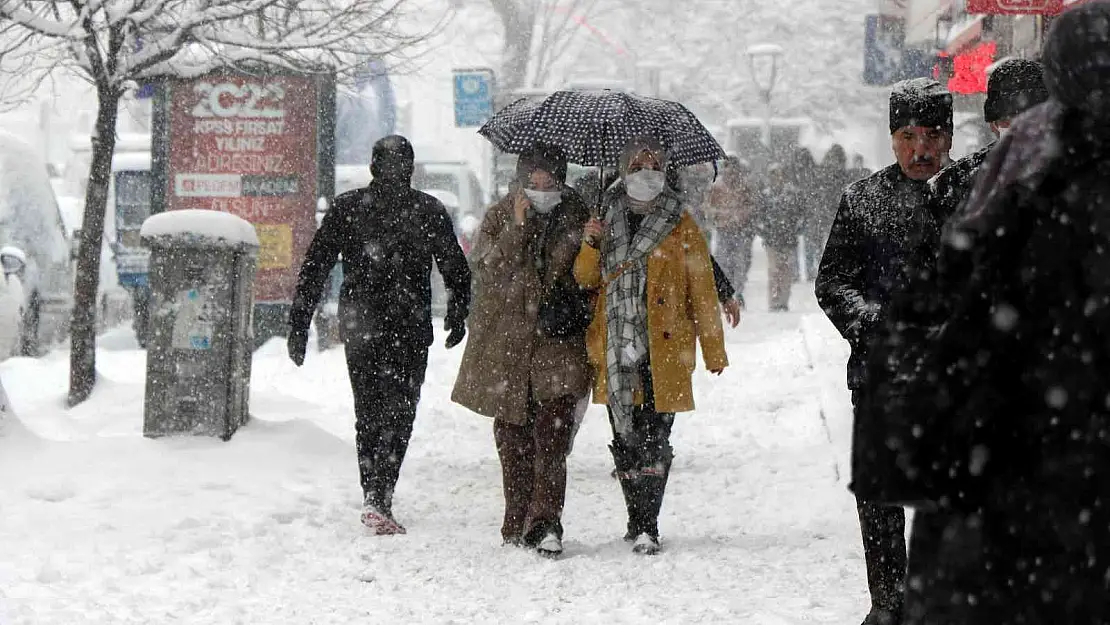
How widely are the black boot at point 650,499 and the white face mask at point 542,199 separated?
119 cm

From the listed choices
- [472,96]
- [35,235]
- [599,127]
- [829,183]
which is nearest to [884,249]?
[599,127]

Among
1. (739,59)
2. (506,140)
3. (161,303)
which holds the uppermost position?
(739,59)

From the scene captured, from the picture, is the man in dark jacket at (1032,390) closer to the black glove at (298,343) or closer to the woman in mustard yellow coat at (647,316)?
the woman in mustard yellow coat at (647,316)

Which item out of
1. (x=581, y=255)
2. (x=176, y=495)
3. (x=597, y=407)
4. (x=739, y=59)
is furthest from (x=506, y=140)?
(x=739, y=59)

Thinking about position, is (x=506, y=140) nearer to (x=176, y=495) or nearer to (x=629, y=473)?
(x=629, y=473)

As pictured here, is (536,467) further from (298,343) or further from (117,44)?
(117,44)

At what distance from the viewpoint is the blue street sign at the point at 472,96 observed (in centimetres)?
2422

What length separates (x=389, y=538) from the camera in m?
6.80

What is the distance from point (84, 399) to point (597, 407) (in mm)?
4030

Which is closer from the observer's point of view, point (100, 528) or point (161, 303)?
point (100, 528)

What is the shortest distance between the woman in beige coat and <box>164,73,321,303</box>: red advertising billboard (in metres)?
6.45

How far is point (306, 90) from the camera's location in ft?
41.6

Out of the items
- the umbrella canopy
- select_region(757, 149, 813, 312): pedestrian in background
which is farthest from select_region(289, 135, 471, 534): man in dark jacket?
select_region(757, 149, 813, 312): pedestrian in background

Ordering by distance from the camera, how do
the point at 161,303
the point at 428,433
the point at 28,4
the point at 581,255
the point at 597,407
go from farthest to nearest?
the point at 597,407 < the point at 428,433 < the point at 28,4 < the point at 161,303 < the point at 581,255
